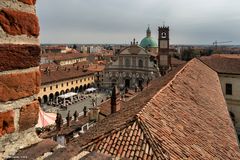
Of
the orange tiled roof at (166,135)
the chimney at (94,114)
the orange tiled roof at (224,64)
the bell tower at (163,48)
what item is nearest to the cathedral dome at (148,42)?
the bell tower at (163,48)

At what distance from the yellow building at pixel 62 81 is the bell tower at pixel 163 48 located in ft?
48.4

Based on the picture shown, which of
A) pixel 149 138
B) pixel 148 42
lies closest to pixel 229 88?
pixel 149 138

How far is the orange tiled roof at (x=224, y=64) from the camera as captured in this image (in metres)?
26.6

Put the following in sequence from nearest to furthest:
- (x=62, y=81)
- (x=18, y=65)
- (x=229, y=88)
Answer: (x=18, y=65)
(x=229, y=88)
(x=62, y=81)

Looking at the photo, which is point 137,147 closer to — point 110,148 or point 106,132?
point 110,148

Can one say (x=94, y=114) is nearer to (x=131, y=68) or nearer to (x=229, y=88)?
(x=229, y=88)

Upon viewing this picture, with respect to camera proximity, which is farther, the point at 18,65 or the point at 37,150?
the point at 37,150

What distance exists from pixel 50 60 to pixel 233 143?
7248 cm

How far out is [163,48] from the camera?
5338cm

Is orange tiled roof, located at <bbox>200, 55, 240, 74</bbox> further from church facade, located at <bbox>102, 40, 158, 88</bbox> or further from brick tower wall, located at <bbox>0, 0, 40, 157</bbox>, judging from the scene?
brick tower wall, located at <bbox>0, 0, 40, 157</bbox>

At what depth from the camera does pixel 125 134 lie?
676cm

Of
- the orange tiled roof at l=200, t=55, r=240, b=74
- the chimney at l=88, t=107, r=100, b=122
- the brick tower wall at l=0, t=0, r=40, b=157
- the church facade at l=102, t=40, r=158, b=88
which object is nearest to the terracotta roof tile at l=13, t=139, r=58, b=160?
the brick tower wall at l=0, t=0, r=40, b=157

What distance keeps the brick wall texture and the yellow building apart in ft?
134

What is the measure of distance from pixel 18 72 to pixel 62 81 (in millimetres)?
48470
